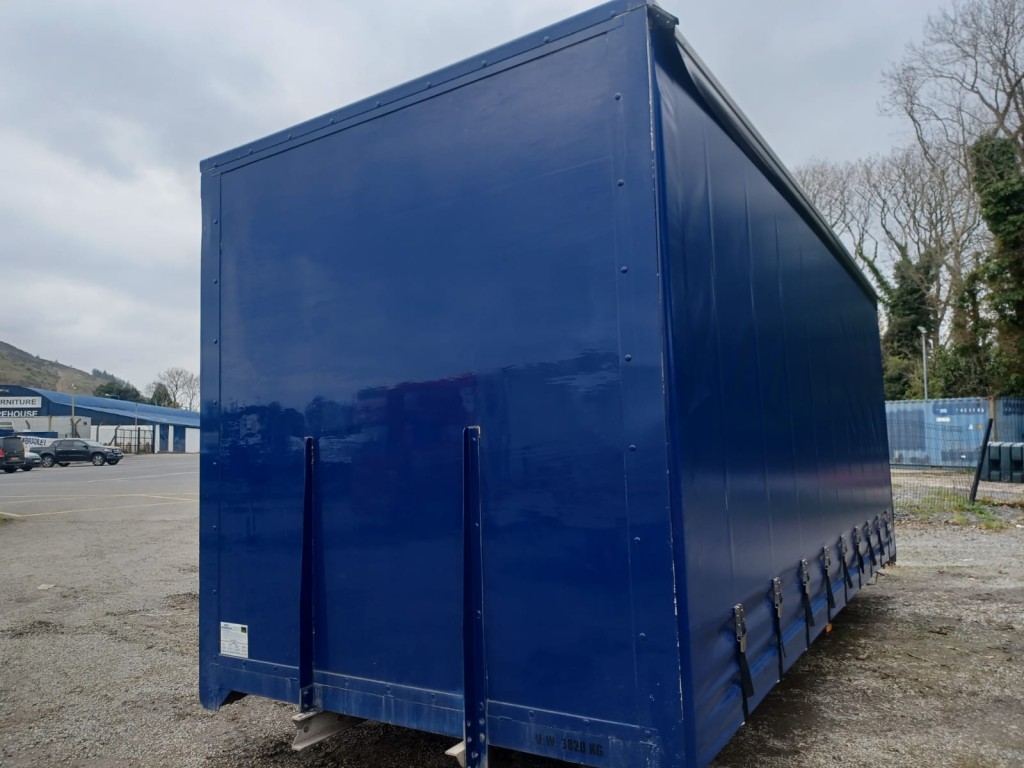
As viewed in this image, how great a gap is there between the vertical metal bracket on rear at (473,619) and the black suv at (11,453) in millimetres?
38523

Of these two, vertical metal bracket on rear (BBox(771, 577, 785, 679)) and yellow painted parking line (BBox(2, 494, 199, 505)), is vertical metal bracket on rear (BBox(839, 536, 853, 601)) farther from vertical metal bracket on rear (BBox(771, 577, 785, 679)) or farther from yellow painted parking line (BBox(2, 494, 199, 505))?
yellow painted parking line (BBox(2, 494, 199, 505))

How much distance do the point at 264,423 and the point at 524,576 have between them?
139 cm

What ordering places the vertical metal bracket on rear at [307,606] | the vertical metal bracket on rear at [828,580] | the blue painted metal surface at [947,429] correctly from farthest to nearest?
1. the blue painted metal surface at [947,429]
2. the vertical metal bracket on rear at [828,580]
3. the vertical metal bracket on rear at [307,606]

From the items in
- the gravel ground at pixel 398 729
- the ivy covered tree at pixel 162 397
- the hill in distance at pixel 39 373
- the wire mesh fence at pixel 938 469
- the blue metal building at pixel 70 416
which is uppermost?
the hill in distance at pixel 39 373

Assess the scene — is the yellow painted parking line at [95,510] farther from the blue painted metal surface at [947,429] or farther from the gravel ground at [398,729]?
the blue painted metal surface at [947,429]

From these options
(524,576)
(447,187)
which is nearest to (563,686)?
(524,576)

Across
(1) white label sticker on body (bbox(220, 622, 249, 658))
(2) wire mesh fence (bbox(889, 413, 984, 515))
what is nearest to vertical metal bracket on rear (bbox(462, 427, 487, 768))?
(1) white label sticker on body (bbox(220, 622, 249, 658))

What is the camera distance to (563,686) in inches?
89.7

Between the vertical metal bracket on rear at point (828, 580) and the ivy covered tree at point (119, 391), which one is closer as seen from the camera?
the vertical metal bracket on rear at point (828, 580)

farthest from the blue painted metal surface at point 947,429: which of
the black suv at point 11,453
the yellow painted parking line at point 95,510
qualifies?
the black suv at point 11,453

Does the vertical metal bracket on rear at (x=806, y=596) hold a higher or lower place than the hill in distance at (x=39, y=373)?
lower

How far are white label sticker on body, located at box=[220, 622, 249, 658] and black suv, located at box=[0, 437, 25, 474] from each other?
122 ft

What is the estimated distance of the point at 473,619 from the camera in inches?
95.3

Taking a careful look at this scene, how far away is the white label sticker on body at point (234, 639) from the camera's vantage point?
9.98ft
